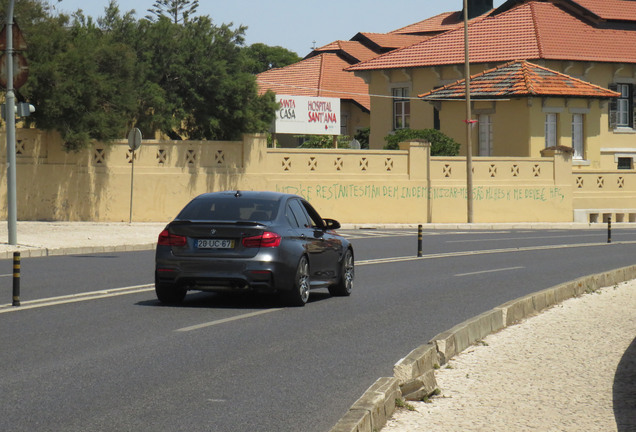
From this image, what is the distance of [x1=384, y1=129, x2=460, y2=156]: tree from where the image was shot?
45469 mm

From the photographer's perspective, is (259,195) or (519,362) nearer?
(519,362)

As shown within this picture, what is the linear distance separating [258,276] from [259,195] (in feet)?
4.84

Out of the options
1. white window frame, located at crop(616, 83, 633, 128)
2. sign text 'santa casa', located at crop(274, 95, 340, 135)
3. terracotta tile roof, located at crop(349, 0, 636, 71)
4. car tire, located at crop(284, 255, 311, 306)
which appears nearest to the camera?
car tire, located at crop(284, 255, 311, 306)

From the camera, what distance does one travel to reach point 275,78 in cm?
6656

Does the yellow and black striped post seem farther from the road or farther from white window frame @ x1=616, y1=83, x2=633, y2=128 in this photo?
white window frame @ x1=616, y1=83, x2=633, y2=128

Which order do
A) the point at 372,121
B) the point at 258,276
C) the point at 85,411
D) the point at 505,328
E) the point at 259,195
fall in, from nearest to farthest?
the point at 85,411
the point at 505,328
the point at 258,276
the point at 259,195
the point at 372,121

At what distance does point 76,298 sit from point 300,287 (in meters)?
3.19

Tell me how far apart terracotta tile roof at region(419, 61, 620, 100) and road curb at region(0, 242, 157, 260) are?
A: 952 inches

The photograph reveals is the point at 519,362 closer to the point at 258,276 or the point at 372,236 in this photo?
the point at 258,276

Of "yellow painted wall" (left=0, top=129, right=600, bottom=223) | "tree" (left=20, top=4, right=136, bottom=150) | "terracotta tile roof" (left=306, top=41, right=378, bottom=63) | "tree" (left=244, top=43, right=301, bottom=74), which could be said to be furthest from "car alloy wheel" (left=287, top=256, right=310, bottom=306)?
"tree" (left=244, top=43, right=301, bottom=74)

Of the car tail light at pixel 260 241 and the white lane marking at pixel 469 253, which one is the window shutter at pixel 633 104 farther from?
the car tail light at pixel 260 241

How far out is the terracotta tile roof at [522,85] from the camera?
4734 cm

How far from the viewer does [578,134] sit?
49.8 m

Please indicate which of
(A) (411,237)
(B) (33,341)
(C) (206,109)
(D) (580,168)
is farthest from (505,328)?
(D) (580,168)
